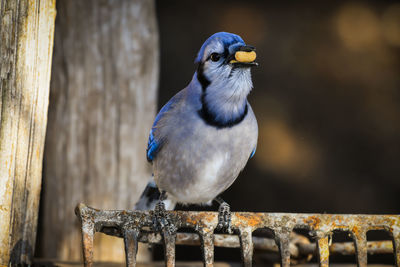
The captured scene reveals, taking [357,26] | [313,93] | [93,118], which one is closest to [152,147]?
[93,118]

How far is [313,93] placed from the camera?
11.1 feet

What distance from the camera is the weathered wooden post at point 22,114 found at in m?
1.79

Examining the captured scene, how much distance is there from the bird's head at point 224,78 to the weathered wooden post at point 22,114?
665 mm

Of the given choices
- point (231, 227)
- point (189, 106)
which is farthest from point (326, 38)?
point (231, 227)

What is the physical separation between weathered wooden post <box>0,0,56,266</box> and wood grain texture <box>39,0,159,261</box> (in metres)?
0.76

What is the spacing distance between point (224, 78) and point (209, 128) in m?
0.22

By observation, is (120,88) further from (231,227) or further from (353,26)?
(353,26)

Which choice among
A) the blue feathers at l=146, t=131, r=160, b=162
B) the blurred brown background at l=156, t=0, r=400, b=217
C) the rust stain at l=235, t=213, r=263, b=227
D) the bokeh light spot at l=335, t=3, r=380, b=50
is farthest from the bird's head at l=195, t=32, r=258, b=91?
the bokeh light spot at l=335, t=3, r=380, b=50

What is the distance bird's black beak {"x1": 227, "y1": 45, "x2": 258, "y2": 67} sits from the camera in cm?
176

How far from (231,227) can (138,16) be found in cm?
155

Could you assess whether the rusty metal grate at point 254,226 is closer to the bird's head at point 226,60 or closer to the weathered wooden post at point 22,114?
the weathered wooden post at point 22,114

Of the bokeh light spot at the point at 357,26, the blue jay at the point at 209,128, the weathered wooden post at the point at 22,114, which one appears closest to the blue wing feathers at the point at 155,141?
the blue jay at the point at 209,128

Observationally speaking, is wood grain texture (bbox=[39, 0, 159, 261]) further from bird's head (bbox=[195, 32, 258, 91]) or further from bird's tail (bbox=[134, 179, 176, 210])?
bird's head (bbox=[195, 32, 258, 91])

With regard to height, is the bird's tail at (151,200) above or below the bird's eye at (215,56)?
below
